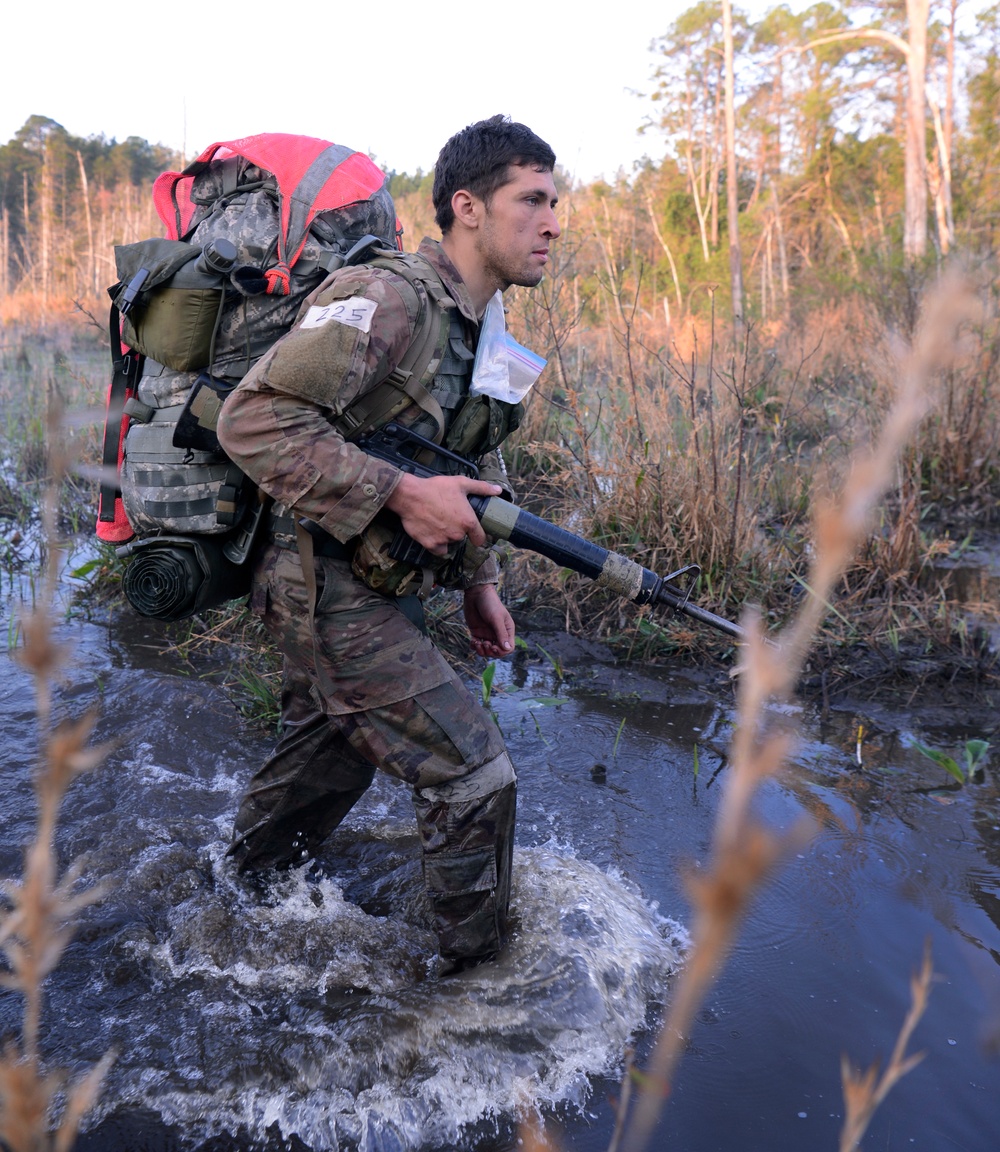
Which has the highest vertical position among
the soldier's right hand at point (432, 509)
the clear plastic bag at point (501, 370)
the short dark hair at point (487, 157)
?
A: the short dark hair at point (487, 157)

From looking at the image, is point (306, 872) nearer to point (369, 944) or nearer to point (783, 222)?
point (369, 944)

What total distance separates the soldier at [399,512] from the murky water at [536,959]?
0.31m

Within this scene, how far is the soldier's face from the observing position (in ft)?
8.11

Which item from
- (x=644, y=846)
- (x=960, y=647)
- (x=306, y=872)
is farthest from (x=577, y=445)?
(x=306, y=872)

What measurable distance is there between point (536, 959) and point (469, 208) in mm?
2041

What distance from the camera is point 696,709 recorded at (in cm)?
423

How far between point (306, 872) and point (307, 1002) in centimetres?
50

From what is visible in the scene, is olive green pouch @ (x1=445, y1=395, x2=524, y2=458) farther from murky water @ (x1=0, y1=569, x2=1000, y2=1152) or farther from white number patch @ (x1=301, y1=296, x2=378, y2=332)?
murky water @ (x1=0, y1=569, x2=1000, y2=1152)

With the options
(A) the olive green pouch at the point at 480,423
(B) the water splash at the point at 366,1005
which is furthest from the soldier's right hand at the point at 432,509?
(B) the water splash at the point at 366,1005

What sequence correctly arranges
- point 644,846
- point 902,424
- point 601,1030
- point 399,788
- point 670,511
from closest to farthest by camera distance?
point 902,424
point 601,1030
point 644,846
point 399,788
point 670,511

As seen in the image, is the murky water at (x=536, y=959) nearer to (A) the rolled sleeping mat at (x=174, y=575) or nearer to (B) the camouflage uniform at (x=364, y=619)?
(B) the camouflage uniform at (x=364, y=619)

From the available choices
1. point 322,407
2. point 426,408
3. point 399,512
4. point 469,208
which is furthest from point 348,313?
point 469,208

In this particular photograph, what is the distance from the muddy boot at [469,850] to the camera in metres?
2.25

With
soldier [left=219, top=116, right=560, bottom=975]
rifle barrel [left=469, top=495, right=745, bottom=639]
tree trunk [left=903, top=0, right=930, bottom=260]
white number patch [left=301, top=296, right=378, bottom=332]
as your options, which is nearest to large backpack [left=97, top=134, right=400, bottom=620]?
soldier [left=219, top=116, right=560, bottom=975]
